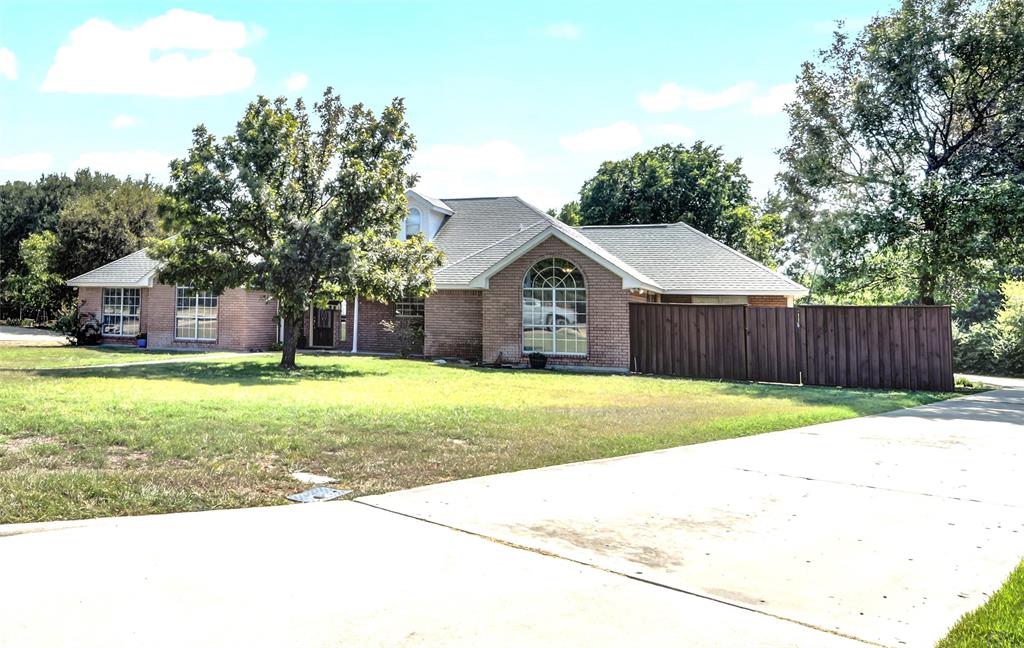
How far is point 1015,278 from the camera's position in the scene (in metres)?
18.9

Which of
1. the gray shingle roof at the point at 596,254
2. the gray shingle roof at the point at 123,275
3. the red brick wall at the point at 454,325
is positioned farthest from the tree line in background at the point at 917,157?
the gray shingle roof at the point at 123,275

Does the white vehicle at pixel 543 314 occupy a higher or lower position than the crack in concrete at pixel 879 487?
higher

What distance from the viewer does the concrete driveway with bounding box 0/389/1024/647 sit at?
2.96 meters

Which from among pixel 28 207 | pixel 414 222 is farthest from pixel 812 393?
pixel 28 207

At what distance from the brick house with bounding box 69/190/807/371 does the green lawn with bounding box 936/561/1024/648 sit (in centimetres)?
1590

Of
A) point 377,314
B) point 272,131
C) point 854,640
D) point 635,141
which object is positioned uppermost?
point 635,141

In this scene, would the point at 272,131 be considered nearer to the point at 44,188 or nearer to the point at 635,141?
the point at 635,141

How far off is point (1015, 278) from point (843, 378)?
23.9 ft

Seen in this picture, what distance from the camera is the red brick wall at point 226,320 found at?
25.5m

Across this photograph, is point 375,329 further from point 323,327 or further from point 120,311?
point 120,311

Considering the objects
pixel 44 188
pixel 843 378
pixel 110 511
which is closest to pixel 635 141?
pixel 843 378

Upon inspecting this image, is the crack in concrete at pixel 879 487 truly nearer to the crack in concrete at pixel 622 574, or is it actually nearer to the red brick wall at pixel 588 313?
the crack in concrete at pixel 622 574

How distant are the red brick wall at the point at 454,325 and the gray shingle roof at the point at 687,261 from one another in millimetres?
6418

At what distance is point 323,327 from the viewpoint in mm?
26750
